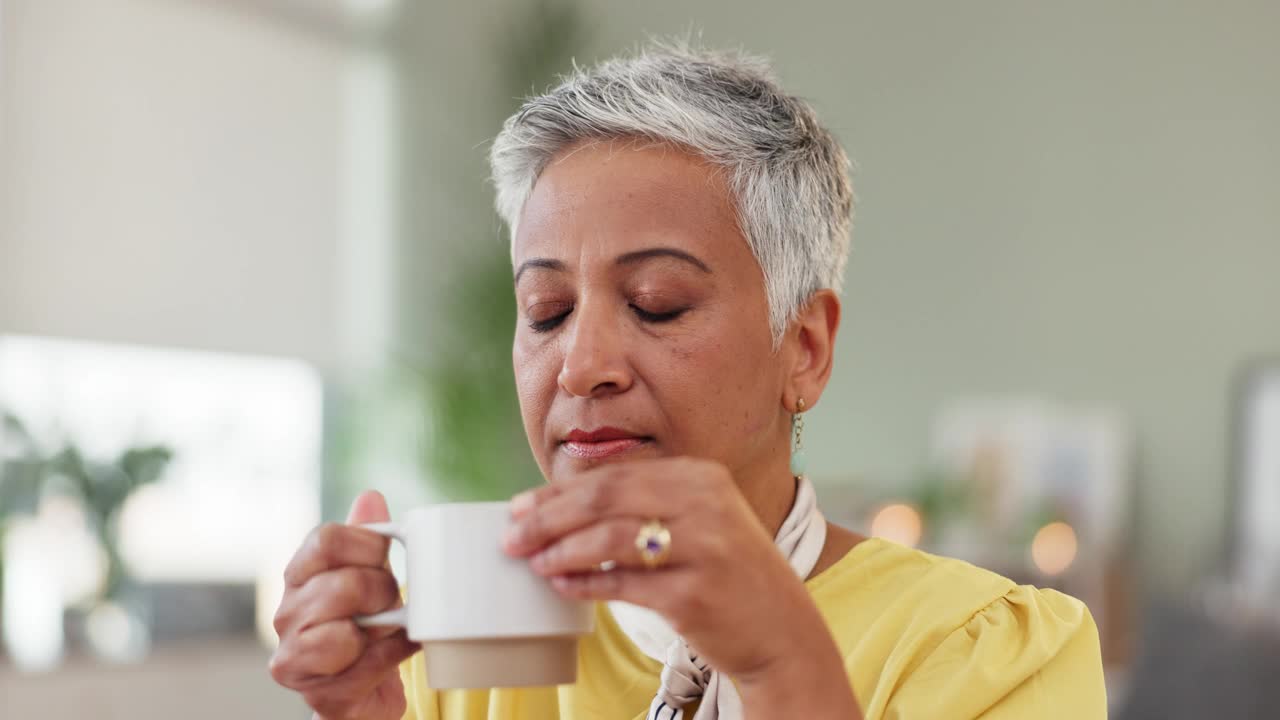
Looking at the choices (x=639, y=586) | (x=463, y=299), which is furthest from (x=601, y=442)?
(x=463, y=299)

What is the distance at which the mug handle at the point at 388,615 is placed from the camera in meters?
0.82

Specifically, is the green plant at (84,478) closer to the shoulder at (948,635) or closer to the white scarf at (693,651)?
the white scarf at (693,651)

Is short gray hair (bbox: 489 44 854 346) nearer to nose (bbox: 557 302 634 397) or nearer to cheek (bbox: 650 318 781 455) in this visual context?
cheek (bbox: 650 318 781 455)

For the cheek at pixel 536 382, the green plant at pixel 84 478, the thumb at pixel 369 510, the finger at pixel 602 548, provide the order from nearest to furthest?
the finger at pixel 602 548, the thumb at pixel 369 510, the cheek at pixel 536 382, the green plant at pixel 84 478

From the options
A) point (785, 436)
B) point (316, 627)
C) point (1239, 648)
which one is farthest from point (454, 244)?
point (316, 627)

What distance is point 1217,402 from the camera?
520 cm

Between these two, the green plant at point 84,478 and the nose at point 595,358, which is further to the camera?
the green plant at point 84,478

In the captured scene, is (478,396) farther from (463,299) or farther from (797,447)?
(797,447)

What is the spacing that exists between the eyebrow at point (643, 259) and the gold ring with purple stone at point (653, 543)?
40cm

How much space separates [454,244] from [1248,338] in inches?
128

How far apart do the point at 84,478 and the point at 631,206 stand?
407 centimetres

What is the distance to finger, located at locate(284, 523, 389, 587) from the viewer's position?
85 cm

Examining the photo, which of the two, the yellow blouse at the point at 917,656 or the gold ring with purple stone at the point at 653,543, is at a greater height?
the gold ring with purple stone at the point at 653,543

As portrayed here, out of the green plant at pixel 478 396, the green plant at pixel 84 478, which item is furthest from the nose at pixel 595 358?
the green plant at pixel 478 396
